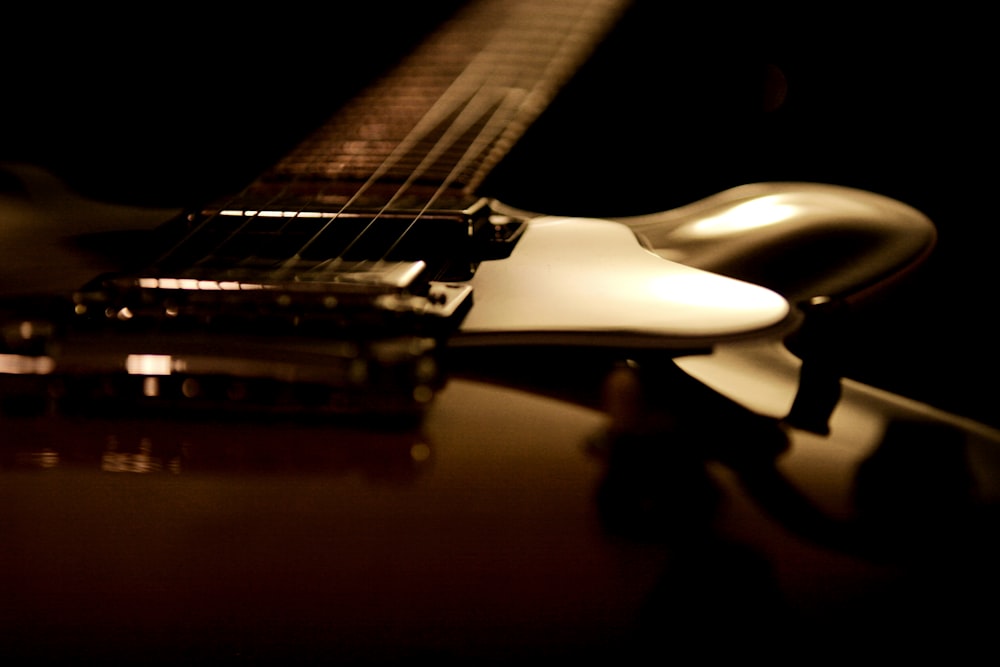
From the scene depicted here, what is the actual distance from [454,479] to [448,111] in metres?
0.50

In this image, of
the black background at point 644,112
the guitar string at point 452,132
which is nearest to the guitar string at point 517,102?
the guitar string at point 452,132

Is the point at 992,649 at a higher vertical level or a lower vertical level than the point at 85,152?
lower

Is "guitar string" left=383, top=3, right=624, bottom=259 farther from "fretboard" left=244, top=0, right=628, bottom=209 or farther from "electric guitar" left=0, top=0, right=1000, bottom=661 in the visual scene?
"electric guitar" left=0, top=0, right=1000, bottom=661

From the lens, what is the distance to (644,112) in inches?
37.9

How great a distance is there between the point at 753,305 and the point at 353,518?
0.75 feet

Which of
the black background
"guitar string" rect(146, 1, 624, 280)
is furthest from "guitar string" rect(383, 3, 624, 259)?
the black background

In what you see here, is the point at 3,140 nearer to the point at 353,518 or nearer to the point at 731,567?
the point at 353,518

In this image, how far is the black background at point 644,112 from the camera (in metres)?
0.77

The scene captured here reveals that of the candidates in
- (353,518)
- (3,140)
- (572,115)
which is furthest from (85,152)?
(353,518)

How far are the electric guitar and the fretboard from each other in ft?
0.69

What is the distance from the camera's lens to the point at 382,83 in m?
Result: 0.80

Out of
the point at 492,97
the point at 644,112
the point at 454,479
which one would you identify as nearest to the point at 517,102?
the point at 492,97

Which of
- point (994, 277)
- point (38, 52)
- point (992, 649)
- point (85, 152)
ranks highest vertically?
point (38, 52)

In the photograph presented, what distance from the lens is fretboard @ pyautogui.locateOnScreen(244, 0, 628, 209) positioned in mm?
593
